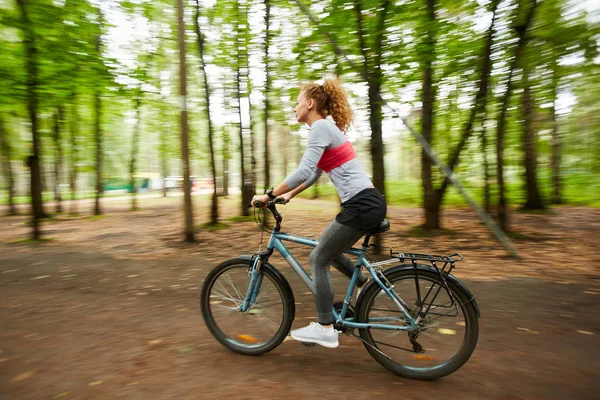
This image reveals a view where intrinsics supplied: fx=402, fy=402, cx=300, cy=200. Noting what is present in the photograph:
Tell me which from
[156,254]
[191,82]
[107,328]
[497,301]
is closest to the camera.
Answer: [107,328]

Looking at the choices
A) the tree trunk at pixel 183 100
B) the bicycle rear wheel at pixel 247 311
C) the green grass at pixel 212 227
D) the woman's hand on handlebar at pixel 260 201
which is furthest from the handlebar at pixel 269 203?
the green grass at pixel 212 227

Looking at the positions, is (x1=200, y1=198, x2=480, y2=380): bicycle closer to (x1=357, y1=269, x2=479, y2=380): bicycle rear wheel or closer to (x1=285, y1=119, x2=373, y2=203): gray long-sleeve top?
(x1=357, y1=269, x2=479, y2=380): bicycle rear wheel

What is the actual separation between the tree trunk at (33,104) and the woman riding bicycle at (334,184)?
29.7ft

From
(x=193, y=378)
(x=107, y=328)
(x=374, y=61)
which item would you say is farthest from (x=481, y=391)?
(x=374, y=61)

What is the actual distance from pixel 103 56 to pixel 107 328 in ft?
26.9

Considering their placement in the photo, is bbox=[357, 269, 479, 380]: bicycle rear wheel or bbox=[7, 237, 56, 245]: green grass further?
bbox=[7, 237, 56, 245]: green grass

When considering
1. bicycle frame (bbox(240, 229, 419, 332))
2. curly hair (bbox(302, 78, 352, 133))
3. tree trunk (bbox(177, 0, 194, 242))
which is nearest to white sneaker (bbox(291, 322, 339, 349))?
bicycle frame (bbox(240, 229, 419, 332))

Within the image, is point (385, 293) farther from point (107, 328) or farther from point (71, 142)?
point (71, 142)

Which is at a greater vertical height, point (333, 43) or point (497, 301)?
point (333, 43)

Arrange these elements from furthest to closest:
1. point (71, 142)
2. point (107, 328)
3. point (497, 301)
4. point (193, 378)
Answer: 1. point (71, 142)
2. point (497, 301)
3. point (107, 328)
4. point (193, 378)

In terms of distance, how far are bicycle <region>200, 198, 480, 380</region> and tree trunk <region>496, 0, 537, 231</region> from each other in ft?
23.5

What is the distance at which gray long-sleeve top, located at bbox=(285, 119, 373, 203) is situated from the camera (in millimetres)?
2922

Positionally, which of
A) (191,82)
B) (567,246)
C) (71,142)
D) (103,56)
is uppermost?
(191,82)

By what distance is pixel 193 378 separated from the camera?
307cm
